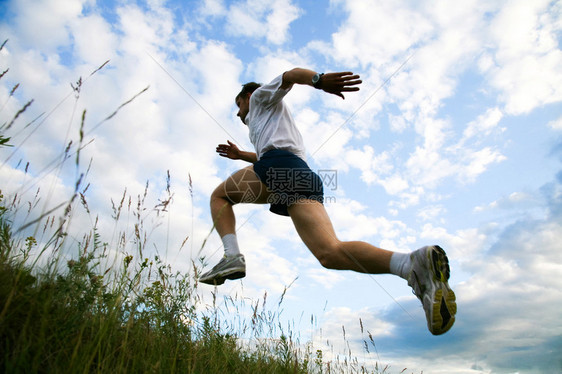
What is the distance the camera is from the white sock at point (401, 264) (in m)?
2.33

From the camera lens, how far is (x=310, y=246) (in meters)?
2.70

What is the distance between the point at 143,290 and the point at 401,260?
1.80 m

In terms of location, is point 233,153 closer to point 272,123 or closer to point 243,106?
point 243,106

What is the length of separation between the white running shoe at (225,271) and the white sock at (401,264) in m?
1.32

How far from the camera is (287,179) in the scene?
2.96 meters

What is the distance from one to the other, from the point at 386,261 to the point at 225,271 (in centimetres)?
137

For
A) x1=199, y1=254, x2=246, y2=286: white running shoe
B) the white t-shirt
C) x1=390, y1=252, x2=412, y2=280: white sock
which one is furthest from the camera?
the white t-shirt

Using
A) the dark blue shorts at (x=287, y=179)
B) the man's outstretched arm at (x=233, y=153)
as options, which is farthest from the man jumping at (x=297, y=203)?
the man's outstretched arm at (x=233, y=153)

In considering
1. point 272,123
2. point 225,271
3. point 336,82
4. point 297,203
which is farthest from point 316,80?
point 225,271

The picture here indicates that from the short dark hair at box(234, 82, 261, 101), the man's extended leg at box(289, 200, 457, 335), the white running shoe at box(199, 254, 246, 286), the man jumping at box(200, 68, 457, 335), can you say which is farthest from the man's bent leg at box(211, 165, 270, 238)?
the short dark hair at box(234, 82, 261, 101)

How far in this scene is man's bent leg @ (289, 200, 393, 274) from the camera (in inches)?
95.4

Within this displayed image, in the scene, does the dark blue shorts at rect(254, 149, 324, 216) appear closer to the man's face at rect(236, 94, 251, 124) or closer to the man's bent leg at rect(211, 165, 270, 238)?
the man's bent leg at rect(211, 165, 270, 238)

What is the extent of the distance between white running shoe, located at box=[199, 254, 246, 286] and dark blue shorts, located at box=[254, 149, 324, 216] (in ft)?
1.91

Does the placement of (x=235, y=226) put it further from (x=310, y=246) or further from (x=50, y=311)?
(x=50, y=311)
